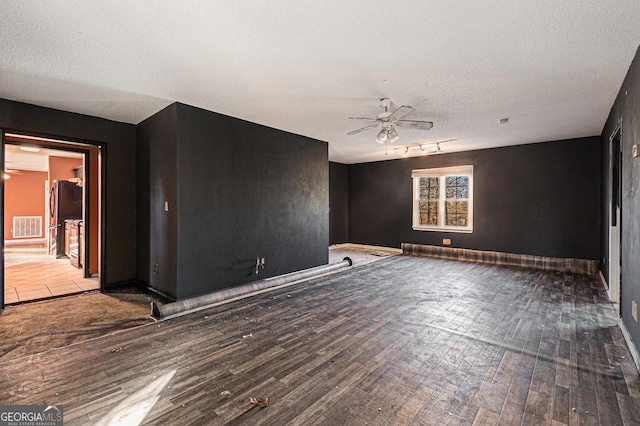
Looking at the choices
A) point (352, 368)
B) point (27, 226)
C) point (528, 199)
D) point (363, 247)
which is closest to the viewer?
point (352, 368)

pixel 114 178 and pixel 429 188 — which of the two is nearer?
pixel 114 178

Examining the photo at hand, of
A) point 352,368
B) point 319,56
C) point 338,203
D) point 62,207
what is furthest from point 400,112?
point 62,207

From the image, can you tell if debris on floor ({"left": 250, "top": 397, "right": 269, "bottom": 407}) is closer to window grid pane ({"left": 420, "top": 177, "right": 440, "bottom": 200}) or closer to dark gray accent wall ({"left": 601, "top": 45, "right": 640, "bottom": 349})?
dark gray accent wall ({"left": 601, "top": 45, "right": 640, "bottom": 349})

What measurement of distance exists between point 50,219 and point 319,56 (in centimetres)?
774

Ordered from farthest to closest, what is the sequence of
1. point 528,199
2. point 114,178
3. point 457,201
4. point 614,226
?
point 457,201 < point 528,199 < point 114,178 < point 614,226

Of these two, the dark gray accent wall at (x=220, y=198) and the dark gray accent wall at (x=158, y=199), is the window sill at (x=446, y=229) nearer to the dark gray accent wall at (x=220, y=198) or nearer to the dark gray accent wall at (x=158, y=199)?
the dark gray accent wall at (x=220, y=198)

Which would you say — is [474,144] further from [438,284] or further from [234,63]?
[234,63]

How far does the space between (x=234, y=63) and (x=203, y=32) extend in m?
0.49

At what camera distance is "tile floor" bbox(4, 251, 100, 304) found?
3.99 metres

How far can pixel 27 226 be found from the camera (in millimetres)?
9094

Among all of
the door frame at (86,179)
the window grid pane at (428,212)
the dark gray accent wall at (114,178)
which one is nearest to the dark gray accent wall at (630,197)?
the window grid pane at (428,212)

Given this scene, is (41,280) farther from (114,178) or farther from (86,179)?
(114,178)

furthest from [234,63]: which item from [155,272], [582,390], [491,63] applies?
[582,390]

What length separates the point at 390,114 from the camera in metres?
3.73
